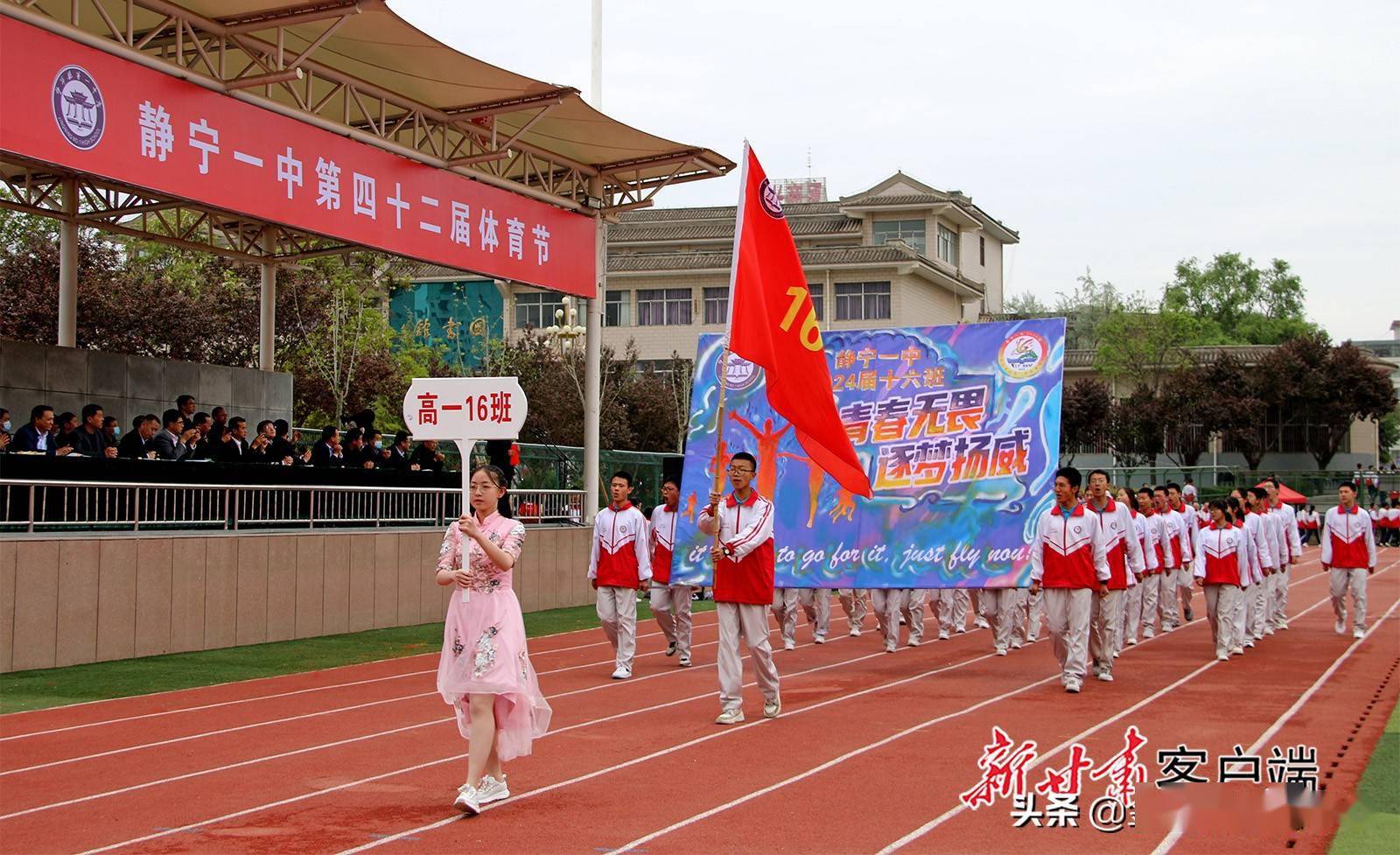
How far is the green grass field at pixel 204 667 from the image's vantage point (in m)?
11.7

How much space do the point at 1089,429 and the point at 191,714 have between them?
39.2 m

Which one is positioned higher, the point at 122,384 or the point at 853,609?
the point at 122,384

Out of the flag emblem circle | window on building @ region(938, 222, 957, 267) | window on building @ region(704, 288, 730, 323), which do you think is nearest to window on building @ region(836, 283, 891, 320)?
window on building @ region(704, 288, 730, 323)

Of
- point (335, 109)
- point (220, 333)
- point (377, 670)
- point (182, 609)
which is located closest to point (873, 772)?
point (377, 670)

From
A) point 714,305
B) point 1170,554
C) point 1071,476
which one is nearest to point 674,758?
point 1071,476

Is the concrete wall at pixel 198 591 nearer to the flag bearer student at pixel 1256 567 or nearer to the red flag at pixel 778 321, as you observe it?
the red flag at pixel 778 321

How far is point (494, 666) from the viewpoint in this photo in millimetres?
7031

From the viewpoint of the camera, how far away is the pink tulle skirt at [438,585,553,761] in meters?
7.04

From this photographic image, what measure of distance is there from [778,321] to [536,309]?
1552 inches

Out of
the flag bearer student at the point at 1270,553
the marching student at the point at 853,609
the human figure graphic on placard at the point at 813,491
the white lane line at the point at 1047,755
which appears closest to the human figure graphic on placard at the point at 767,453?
the human figure graphic on placard at the point at 813,491

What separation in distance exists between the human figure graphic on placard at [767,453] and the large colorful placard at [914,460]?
0.01 meters

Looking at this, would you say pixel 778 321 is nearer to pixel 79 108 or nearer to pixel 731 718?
pixel 731 718

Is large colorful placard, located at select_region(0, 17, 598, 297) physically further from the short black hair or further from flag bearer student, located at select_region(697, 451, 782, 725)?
the short black hair

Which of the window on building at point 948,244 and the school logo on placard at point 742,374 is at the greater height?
the window on building at point 948,244
